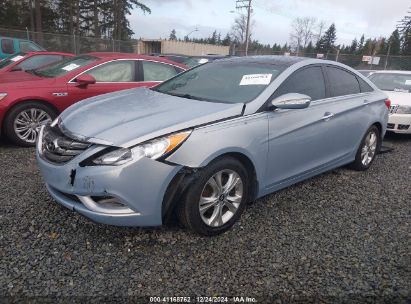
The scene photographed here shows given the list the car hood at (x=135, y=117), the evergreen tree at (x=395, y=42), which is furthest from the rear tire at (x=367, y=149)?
the evergreen tree at (x=395, y=42)

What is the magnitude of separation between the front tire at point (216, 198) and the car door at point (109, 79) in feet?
11.0

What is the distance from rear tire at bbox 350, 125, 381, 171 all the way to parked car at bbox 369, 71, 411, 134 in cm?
217

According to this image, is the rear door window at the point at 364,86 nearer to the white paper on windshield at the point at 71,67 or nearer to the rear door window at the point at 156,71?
the rear door window at the point at 156,71

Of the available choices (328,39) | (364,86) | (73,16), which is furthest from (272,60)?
(328,39)

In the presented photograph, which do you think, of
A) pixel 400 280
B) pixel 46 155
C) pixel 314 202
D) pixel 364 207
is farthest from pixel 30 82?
pixel 400 280

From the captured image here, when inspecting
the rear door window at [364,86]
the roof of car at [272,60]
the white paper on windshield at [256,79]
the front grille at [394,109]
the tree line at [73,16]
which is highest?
the tree line at [73,16]

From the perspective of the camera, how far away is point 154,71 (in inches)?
238

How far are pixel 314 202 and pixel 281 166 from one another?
0.76 meters

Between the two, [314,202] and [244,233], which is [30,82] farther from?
[314,202]

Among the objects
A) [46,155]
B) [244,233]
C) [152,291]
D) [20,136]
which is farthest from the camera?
[20,136]

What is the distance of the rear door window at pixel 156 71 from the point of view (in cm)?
595

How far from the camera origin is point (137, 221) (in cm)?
256

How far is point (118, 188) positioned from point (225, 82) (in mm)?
1664

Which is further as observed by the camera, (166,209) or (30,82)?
(30,82)
